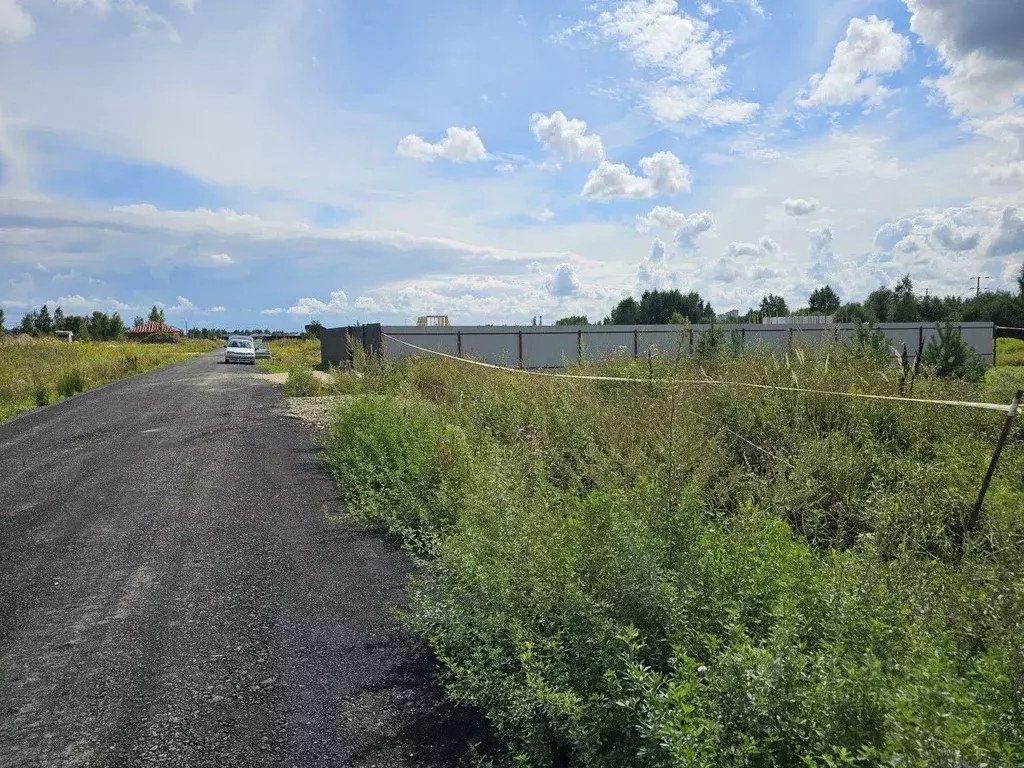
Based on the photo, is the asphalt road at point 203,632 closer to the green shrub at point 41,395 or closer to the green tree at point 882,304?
the green shrub at point 41,395

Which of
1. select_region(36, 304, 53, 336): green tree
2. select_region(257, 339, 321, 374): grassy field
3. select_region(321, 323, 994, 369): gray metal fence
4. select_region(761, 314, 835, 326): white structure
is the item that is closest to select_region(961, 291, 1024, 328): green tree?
select_region(761, 314, 835, 326): white structure

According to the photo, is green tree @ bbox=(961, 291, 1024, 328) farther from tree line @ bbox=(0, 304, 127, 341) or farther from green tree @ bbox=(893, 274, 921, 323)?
tree line @ bbox=(0, 304, 127, 341)

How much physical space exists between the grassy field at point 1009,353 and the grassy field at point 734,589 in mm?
33191

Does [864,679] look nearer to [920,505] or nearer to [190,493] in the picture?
[920,505]

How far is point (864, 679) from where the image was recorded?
231 cm

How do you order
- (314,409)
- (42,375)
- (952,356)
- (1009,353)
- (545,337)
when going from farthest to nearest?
(1009,353), (545,337), (42,375), (314,409), (952,356)

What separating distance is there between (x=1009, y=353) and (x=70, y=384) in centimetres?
4829

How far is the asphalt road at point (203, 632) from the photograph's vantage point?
3.29 metres

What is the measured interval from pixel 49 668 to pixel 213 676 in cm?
101

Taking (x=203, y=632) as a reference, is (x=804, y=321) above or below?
above

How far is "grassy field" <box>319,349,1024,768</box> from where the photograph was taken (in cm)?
230

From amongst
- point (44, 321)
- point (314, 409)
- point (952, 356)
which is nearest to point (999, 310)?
point (952, 356)

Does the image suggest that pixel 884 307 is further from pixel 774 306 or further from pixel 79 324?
pixel 79 324

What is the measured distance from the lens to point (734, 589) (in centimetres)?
319
